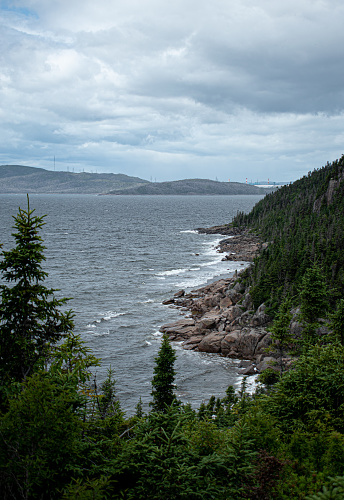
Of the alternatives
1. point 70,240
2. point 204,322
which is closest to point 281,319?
point 204,322

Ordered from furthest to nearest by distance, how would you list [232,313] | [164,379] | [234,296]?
1. [234,296]
2. [232,313]
3. [164,379]

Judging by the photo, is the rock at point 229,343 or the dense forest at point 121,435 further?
the rock at point 229,343

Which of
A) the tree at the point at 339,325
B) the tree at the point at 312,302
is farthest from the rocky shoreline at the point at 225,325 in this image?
the tree at the point at 339,325

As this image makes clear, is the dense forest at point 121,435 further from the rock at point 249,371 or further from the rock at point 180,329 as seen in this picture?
the rock at point 180,329

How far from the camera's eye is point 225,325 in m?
48.5

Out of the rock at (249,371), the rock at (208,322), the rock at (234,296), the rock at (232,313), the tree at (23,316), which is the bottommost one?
the rock at (249,371)

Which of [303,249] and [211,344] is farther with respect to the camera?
[303,249]

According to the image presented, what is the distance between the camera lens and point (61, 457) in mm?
10586

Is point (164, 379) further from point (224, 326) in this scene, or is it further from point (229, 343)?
point (224, 326)

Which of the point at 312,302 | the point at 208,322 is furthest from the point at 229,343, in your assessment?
the point at 312,302

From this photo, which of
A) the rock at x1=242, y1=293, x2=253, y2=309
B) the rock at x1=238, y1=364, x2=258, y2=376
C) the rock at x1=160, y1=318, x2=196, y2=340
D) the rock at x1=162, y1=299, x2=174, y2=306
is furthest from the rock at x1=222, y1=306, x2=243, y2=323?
the rock at x1=238, y1=364, x2=258, y2=376

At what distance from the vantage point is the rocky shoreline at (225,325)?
42.1 meters

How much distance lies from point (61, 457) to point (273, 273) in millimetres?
48013

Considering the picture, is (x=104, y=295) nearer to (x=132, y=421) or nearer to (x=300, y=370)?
(x=132, y=421)
